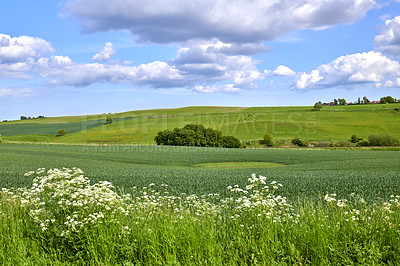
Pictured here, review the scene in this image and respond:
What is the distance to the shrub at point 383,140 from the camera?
64688mm

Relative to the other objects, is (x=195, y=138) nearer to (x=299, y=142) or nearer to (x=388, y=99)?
(x=299, y=142)

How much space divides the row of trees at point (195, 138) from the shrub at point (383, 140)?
29090mm

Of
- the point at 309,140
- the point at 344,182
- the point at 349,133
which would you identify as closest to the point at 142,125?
the point at 309,140

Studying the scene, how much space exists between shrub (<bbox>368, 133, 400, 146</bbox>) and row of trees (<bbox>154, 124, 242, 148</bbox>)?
29.1 m

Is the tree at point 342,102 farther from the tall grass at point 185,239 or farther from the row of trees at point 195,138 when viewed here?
the tall grass at point 185,239

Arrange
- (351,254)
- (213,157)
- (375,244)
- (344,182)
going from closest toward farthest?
(351,254)
(375,244)
(344,182)
(213,157)

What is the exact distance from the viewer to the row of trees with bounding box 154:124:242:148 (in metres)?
66.6

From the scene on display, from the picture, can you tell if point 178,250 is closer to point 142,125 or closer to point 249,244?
point 249,244

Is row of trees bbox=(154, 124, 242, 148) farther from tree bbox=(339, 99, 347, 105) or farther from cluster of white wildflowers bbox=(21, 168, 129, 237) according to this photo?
tree bbox=(339, 99, 347, 105)

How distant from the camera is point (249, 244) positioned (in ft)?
20.5

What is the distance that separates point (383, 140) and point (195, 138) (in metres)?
40.8

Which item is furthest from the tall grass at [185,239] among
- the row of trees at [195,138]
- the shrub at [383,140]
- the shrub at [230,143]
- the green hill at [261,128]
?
the green hill at [261,128]

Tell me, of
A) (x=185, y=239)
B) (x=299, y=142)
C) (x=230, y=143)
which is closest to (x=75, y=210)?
(x=185, y=239)

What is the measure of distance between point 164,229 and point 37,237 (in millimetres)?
2970
